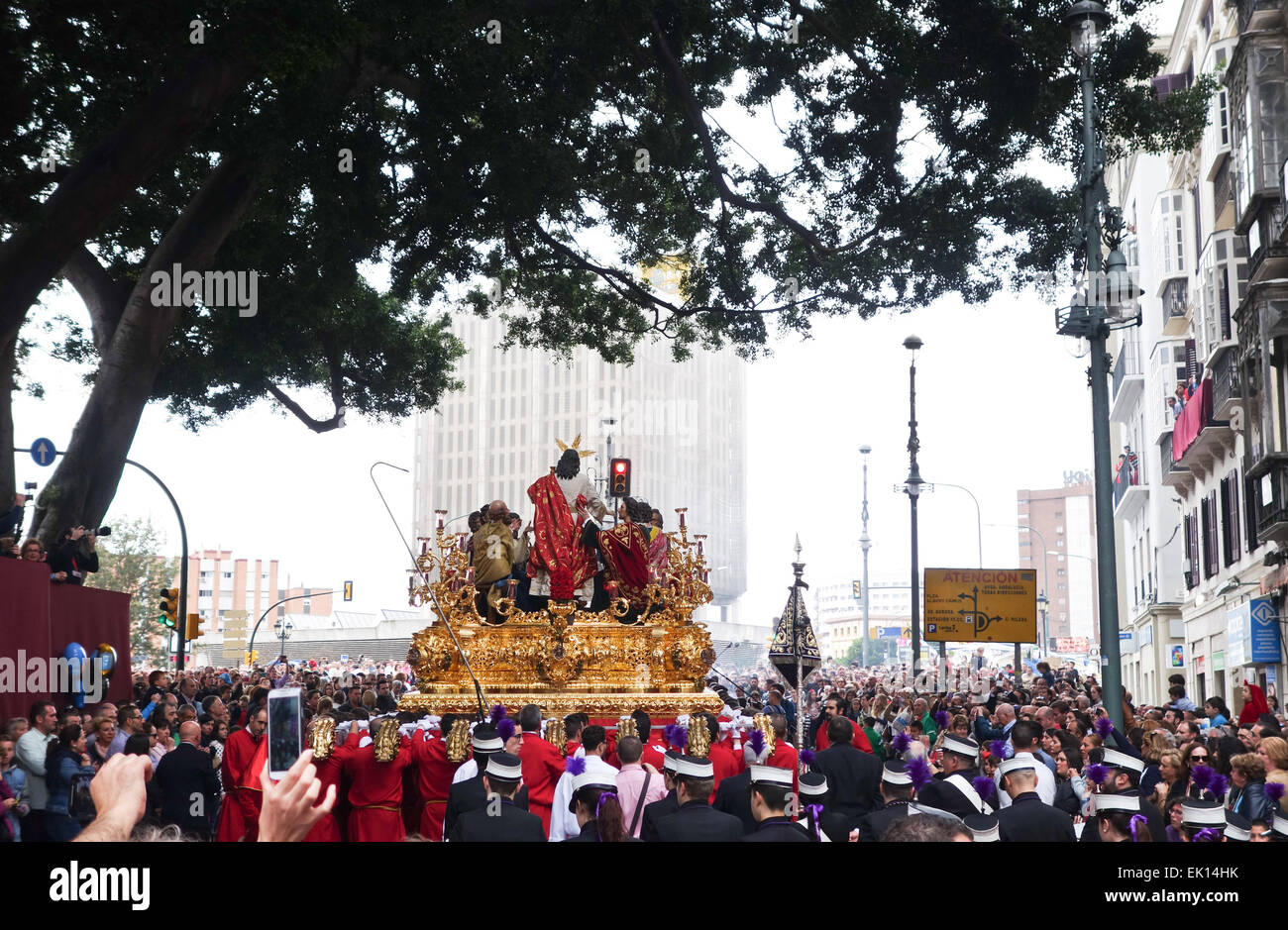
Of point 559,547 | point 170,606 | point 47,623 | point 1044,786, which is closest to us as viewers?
point 1044,786

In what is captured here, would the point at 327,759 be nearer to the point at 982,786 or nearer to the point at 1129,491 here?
the point at 982,786

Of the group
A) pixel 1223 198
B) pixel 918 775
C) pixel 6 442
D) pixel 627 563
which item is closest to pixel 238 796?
pixel 918 775

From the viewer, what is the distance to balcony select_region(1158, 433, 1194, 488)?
3338 centimetres

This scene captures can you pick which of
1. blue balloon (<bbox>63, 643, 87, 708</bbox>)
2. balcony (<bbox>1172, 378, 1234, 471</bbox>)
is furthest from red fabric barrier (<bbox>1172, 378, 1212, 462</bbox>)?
blue balloon (<bbox>63, 643, 87, 708</bbox>)

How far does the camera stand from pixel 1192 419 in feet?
100

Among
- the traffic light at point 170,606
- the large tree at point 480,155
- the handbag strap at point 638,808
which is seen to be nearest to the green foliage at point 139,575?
the traffic light at point 170,606

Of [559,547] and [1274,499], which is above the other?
[1274,499]

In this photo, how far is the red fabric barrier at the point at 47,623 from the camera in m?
15.4

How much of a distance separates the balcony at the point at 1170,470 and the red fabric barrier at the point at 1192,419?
1.03ft

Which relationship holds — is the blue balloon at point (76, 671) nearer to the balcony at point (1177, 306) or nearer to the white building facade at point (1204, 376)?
the white building facade at point (1204, 376)

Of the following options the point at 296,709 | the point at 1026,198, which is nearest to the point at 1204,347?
the point at 1026,198

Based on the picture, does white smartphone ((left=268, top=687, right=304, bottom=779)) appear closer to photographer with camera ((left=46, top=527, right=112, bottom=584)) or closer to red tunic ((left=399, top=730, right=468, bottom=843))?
red tunic ((left=399, top=730, right=468, bottom=843))

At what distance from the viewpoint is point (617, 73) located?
19703 millimetres

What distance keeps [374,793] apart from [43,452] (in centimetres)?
1354
